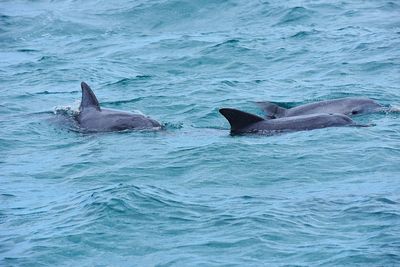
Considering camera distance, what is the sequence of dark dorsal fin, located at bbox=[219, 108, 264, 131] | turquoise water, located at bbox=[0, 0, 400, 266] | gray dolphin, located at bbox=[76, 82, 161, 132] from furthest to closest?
gray dolphin, located at bbox=[76, 82, 161, 132] → dark dorsal fin, located at bbox=[219, 108, 264, 131] → turquoise water, located at bbox=[0, 0, 400, 266]

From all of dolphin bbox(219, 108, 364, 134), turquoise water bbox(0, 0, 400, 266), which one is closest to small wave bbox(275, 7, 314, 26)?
turquoise water bbox(0, 0, 400, 266)

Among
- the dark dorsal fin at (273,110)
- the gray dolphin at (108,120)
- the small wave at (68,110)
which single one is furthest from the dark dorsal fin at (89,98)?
the dark dorsal fin at (273,110)

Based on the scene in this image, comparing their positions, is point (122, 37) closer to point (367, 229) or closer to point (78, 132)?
point (78, 132)

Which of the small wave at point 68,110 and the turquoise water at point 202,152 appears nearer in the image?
the turquoise water at point 202,152

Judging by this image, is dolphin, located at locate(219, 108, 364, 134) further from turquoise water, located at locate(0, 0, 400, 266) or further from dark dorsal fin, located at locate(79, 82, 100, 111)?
dark dorsal fin, located at locate(79, 82, 100, 111)

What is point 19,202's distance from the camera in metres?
12.3

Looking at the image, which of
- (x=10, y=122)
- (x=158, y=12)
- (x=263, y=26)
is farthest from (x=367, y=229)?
(x=158, y=12)

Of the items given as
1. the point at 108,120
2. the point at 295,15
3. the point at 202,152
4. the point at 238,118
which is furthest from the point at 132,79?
the point at 295,15

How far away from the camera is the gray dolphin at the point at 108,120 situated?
16500mm

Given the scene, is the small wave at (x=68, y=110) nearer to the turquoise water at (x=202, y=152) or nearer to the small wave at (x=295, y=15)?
the turquoise water at (x=202, y=152)

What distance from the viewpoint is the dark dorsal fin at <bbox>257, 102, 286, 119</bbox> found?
56.9 ft

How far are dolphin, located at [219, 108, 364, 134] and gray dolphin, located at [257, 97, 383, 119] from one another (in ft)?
3.44

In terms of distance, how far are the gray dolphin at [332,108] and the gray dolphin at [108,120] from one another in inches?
95.0

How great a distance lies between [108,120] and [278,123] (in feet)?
10.8
